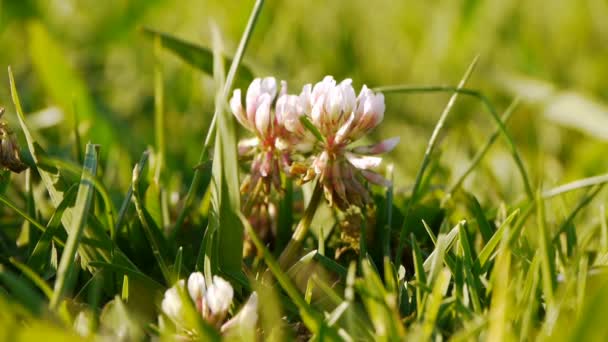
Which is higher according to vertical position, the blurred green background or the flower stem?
the flower stem

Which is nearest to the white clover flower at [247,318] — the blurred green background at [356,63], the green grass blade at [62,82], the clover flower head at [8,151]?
the clover flower head at [8,151]

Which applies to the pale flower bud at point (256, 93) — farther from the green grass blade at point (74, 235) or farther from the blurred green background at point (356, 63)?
the blurred green background at point (356, 63)

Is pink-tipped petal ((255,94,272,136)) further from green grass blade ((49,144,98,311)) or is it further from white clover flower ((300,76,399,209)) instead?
green grass blade ((49,144,98,311))

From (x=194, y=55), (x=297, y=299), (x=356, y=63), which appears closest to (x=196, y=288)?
(x=297, y=299)

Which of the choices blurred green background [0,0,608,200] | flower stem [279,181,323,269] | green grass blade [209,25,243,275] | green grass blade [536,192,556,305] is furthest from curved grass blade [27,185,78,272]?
blurred green background [0,0,608,200]

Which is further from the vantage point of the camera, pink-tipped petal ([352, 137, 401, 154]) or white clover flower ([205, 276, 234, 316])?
pink-tipped petal ([352, 137, 401, 154])

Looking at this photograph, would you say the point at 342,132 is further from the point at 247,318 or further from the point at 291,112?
the point at 247,318
